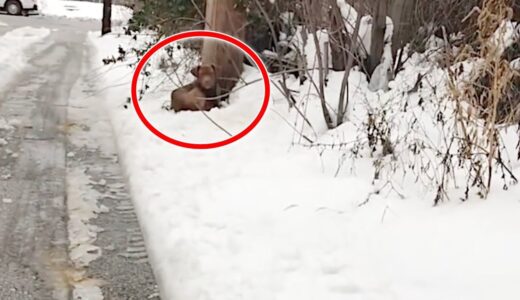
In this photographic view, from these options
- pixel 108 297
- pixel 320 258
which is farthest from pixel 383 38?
pixel 108 297

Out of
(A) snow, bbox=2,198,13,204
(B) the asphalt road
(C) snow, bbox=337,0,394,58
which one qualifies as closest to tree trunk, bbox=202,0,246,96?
(B) the asphalt road

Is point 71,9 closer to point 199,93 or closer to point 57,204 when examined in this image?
point 199,93

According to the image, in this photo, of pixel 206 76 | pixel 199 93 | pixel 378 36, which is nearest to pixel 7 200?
pixel 199 93

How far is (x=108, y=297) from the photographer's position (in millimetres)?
3518

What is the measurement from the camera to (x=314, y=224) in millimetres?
3957

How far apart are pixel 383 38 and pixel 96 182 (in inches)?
130

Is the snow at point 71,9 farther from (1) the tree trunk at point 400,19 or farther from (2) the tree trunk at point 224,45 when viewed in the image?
(1) the tree trunk at point 400,19

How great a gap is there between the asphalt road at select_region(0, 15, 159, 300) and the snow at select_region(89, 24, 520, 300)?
0.55 feet

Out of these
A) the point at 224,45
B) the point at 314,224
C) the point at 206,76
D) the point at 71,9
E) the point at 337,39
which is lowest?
the point at 71,9

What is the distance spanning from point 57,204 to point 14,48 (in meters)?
10.6

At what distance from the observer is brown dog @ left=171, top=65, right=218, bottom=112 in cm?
749

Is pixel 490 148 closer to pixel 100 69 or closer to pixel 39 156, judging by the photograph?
pixel 39 156

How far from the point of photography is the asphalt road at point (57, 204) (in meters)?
3.65

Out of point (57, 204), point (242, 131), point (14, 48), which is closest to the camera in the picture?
point (57, 204)
